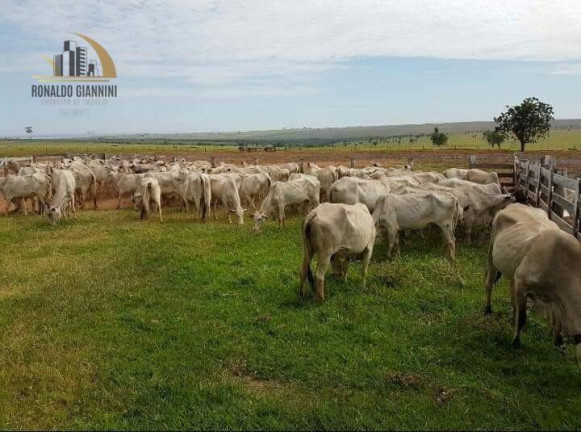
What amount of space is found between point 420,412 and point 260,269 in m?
6.49

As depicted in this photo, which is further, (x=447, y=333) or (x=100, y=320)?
(x=100, y=320)

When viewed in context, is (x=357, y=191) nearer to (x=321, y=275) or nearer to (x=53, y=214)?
(x=321, y=275)

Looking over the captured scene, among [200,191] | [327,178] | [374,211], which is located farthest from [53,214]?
[374,211]

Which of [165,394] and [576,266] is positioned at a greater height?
[576,266]

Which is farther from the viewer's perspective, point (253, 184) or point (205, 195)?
point (253, 184)

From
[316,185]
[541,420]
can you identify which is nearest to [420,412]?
[541,420]

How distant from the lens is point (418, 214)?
12812 mm

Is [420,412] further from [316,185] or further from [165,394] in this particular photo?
[316,185]

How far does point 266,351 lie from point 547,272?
4.14 m

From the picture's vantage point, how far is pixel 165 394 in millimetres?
6285

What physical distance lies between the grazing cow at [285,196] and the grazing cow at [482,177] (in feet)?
20.4

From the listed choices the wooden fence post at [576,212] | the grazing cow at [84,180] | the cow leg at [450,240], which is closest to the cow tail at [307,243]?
the cow leg at [450,240]

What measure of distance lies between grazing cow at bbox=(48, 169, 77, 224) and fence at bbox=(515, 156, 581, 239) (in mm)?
16671

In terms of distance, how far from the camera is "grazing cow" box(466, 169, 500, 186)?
18.5m
